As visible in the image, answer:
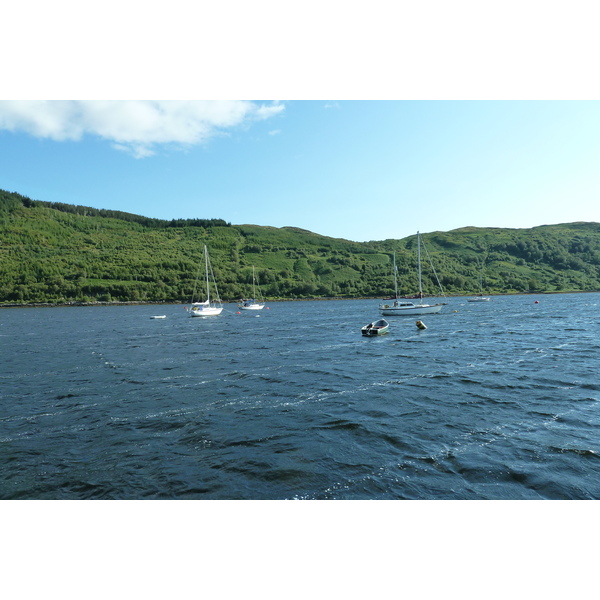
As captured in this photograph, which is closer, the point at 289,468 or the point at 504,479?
the point at 504,479

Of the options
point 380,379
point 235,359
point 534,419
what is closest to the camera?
point 534,419

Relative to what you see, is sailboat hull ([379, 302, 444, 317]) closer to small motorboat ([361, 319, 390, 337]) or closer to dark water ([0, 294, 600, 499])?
small motorboat ([361, 319, 390, 337])

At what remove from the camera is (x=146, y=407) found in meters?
19.2

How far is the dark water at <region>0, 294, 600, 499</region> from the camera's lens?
10633 mm

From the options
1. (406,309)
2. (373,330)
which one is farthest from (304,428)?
(406,309)

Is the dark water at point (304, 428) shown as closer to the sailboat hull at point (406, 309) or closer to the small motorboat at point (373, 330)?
the small motorboat at point (373, 330)

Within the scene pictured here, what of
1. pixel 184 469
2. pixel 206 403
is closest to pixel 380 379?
pixel 206 403

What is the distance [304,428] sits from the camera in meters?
15.6

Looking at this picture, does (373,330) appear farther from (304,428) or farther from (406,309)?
(304,428)

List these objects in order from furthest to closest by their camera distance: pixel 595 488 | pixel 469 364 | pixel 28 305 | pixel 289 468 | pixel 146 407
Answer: pixel 28 305 < pixel 469 364 < pixel 146 407 < pixel 289 468 < pixel 595 488

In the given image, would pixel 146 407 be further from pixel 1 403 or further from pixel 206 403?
pixel 1 403

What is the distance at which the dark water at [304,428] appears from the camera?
1063cm

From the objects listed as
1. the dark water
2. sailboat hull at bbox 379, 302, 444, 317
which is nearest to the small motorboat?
the dark water

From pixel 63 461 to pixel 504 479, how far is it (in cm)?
1502
